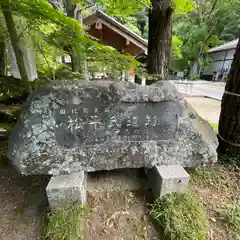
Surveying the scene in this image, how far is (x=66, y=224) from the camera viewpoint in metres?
1.47

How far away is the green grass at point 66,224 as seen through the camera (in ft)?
4.63

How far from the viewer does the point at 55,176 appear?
5.44 feet

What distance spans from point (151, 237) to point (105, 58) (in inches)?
94.5

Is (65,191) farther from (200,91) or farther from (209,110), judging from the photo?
(200,91)

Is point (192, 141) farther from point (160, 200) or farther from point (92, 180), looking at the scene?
point (92, 180)

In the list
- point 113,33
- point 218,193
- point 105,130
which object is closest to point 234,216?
point 218,193

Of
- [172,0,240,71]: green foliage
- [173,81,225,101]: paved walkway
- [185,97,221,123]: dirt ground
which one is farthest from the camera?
[172,0,240,71]: green foliage

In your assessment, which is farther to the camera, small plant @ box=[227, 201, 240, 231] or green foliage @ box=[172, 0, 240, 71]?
green foliage @ box=[172, 0, 240, 71]

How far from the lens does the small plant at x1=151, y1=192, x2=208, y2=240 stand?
143 centimetres

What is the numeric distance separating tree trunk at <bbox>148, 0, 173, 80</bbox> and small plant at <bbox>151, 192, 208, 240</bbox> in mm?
2232

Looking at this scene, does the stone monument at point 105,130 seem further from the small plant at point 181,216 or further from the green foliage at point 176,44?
the green foliage at point 176,44

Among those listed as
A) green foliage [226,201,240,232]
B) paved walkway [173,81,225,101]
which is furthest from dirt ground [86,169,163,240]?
paved walkway [173,81,225,101]

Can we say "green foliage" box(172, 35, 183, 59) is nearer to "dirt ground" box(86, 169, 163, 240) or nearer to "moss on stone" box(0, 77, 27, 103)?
"moss on stone" box(0, 77, 27, 103)

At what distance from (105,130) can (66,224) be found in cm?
92
